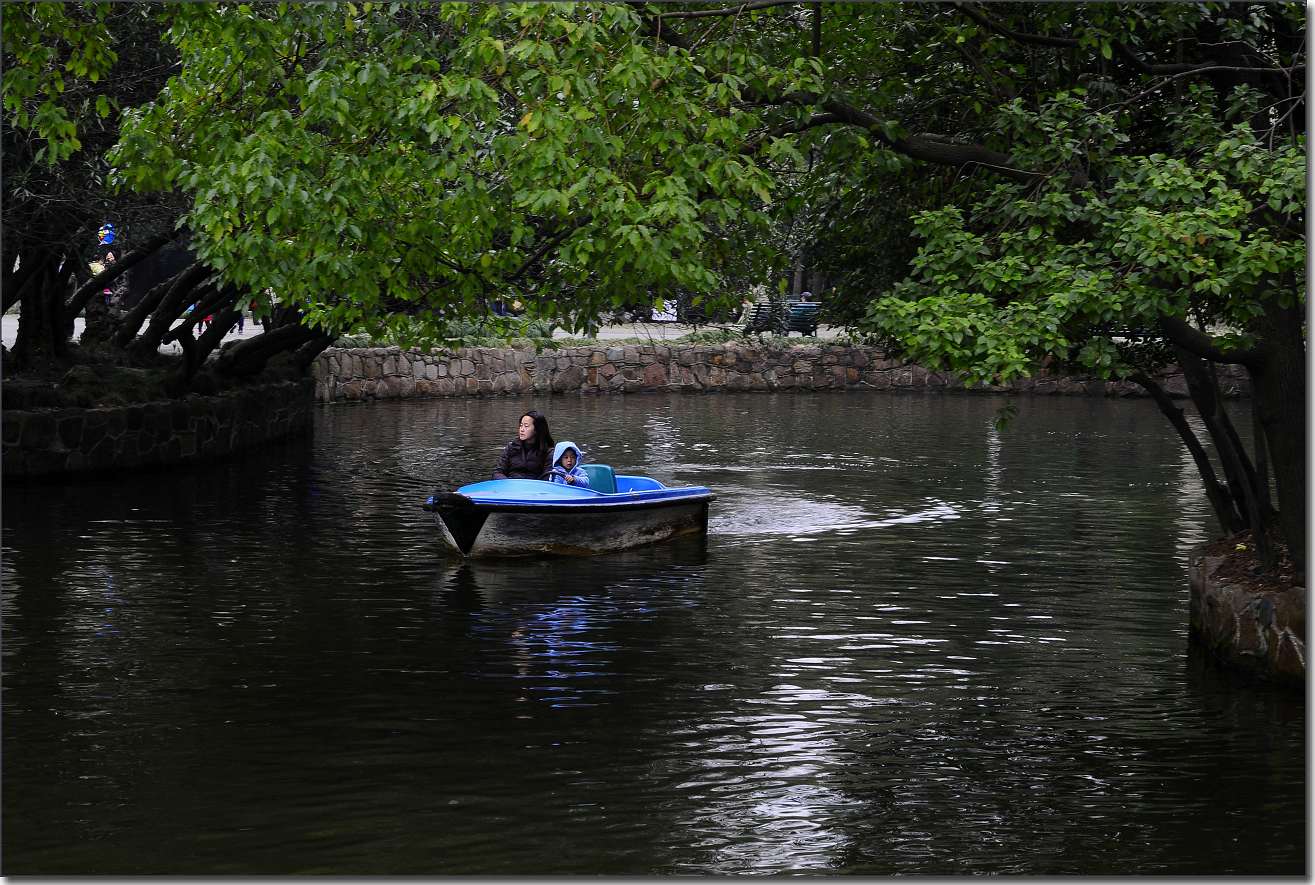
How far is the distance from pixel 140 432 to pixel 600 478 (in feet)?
29.4

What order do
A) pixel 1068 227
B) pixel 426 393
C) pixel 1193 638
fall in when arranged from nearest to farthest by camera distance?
pixel 1068 227, pixel 1193 638, pixel 426 393

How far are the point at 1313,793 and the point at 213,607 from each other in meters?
8.75

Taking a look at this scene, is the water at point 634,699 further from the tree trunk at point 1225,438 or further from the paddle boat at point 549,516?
the tree trunk at point 1225,438

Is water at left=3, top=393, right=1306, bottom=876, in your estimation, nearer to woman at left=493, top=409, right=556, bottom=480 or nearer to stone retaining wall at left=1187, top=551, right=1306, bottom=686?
stone retaining wall at left=1187, top=551, right=1306, bottom=686

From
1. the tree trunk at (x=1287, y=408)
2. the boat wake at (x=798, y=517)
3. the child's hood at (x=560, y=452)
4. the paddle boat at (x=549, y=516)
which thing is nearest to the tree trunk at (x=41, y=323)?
the child's hood at (x=560, y=452)

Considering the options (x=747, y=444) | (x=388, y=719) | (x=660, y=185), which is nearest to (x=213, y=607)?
(x=388, y=719)

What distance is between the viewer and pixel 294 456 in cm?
2527

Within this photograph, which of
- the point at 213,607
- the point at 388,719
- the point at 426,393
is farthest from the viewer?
the point at 426,393

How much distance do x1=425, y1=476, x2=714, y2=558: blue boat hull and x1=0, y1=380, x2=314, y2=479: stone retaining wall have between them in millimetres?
7869

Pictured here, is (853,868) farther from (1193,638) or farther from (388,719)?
(1193,638)

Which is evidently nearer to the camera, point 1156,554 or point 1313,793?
point 1313,793

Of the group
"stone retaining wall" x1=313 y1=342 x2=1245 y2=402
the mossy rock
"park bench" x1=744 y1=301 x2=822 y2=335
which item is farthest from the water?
"park bench" x1=744 y1=301 x2=822 y2=335

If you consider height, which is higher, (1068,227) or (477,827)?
(1068,227)

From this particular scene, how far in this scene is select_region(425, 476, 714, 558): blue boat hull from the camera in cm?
1570
